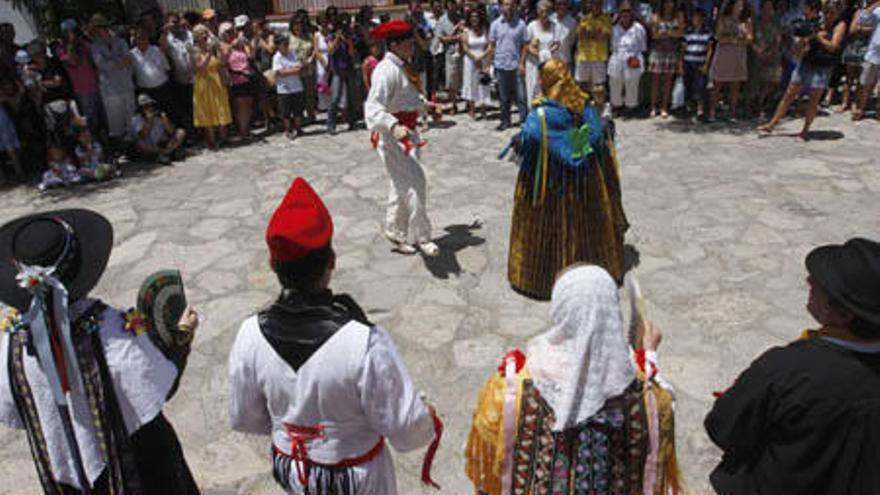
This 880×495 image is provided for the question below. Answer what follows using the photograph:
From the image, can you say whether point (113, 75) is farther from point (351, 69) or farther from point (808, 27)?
point (808, 27)

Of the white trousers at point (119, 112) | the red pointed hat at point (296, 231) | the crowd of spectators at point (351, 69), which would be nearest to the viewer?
the red pointed hat at point (296, 231)

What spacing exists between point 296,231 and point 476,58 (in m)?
9.30

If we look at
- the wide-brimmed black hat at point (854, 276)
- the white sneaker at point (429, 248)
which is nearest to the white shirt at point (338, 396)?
the wide-brimmed black hat at point (854, 276)

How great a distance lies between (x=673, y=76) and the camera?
10.6 m

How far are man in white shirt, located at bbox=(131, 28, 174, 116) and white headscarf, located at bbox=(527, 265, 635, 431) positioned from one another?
9.13m

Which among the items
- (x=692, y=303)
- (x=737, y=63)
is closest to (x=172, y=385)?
(x=692, y=303)

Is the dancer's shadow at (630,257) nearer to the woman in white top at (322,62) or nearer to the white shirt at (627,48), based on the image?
the white shirt at (627,48)

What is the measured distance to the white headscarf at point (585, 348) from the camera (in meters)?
2.08

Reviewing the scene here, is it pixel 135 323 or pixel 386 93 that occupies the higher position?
pixel 386 93

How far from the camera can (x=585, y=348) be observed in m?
2.09

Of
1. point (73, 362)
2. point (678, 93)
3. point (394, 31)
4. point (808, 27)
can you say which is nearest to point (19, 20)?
point (394, 31)

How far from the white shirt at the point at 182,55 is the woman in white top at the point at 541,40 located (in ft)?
16.2

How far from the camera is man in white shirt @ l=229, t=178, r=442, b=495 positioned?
2.15 m

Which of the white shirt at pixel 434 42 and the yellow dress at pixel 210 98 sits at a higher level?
the white shirt at pixel 434 42
